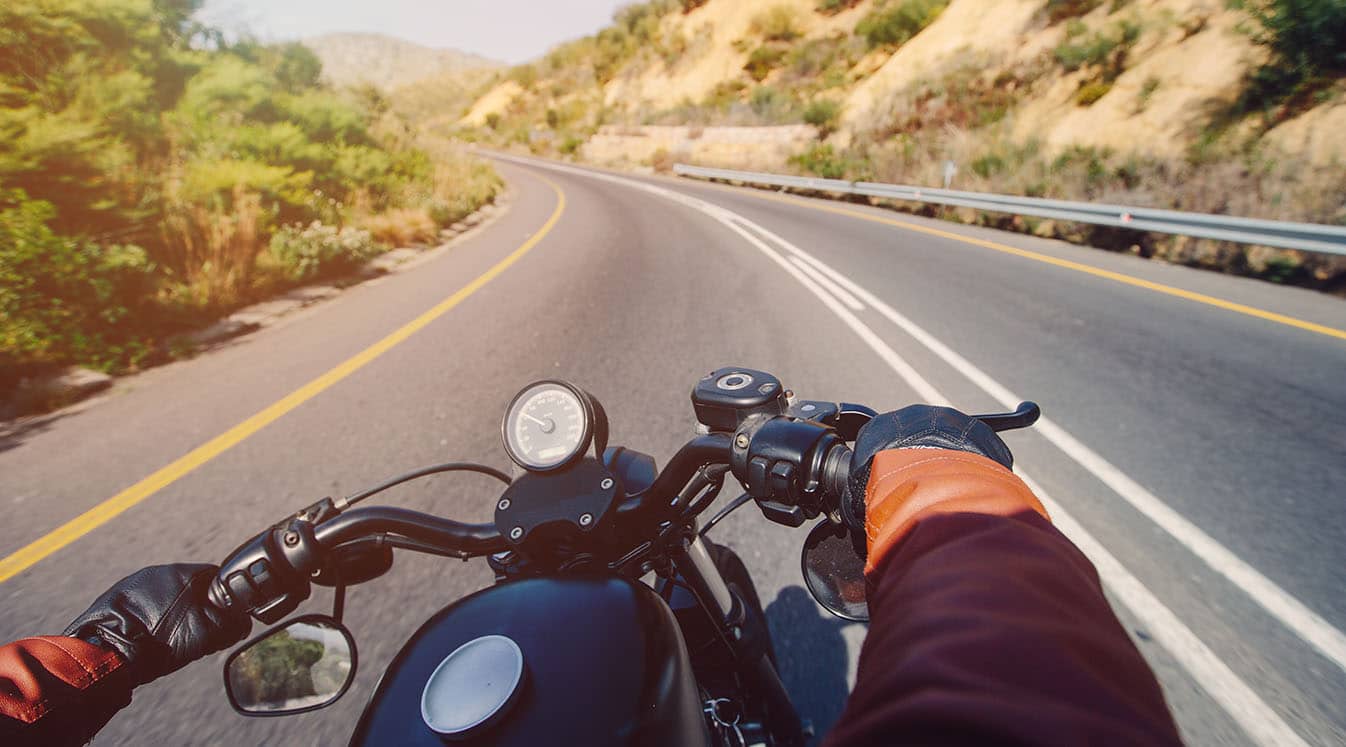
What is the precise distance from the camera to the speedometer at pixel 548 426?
1.17m

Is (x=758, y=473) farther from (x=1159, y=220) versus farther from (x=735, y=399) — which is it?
(x=1159, y=220)

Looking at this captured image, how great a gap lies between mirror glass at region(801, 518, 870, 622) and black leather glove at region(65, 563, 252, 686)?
101 centimetres

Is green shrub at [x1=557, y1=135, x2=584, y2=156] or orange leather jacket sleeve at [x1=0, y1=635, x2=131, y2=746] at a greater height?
green shrub at [x1=557, y1=135, x2=584, y2=156]

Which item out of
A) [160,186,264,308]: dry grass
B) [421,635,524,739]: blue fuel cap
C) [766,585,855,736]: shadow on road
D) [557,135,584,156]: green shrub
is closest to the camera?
[421,635,524,739]: blue fuel cap

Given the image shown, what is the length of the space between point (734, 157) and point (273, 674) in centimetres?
3042

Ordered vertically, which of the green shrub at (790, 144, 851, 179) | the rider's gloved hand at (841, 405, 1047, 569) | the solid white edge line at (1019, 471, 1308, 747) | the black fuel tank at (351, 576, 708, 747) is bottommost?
the solid white edge line at (1019, 471, 1308, 747)

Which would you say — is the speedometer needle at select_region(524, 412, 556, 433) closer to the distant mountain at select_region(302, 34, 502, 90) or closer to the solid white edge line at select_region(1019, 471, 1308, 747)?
the solid white edge line at select_region(1019, 471, 1308, 747)

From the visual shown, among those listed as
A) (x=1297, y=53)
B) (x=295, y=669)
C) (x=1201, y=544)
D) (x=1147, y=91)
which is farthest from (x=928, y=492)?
(x=1147, y=91)

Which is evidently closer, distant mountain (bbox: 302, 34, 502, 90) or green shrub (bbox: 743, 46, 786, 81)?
green shrub (bbox: 743, 46, 786, 81)

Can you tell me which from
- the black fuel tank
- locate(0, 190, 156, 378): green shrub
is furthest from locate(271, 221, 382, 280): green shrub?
the black fuel tank

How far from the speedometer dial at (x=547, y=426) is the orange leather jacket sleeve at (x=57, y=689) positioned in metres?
0.69

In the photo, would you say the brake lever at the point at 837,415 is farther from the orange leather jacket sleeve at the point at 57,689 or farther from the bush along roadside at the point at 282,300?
the bush along roadside at the point at 282,300

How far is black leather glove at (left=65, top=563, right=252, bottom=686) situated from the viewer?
0.91 m

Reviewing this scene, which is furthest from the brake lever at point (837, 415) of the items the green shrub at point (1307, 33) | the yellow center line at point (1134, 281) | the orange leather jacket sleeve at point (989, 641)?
the green shrub at point (1307, 33)
